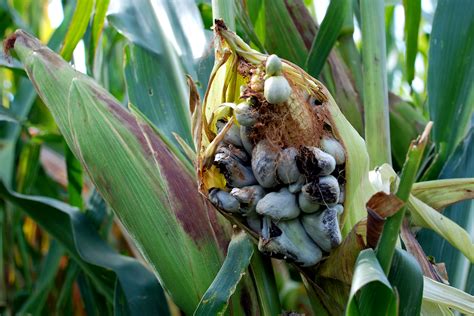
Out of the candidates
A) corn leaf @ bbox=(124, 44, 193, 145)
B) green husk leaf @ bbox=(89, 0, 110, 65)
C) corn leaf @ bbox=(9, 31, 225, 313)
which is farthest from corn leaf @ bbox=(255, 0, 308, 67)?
corn leaf @ bbox=(9, 31, 225, 313)

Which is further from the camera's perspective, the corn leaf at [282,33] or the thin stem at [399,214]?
the corn leaf at [282,33]

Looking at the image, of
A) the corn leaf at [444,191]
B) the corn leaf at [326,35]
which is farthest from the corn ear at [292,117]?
the corn leaf at [326,35]

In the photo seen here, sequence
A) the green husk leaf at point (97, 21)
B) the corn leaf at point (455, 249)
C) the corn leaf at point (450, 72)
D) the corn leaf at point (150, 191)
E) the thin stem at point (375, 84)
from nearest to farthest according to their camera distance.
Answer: the corn leaf at point (150, 191) → the thin stem at point (375, 84) → the corn leaf at point (455, 249) → the corn leaf at point (450, 72) → the green husk leaf at point (97, 21)

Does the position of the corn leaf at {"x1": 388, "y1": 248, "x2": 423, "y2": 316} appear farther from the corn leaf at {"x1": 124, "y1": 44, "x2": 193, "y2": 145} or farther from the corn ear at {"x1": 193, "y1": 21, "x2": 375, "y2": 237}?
the corn leaf at {"x1": 124, "y1": 44, "x2": 193, "y2": 145}

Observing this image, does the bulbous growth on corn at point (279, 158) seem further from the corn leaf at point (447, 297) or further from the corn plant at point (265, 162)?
the corn leaf at point (447, 297)

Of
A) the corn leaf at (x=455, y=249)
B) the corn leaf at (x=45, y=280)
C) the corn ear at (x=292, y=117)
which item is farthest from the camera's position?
the corn leaf at (x=45, y=280)

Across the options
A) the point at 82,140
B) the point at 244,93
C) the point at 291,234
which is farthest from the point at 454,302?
the point at 82,140

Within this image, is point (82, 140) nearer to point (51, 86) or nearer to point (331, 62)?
point (51, 86)
